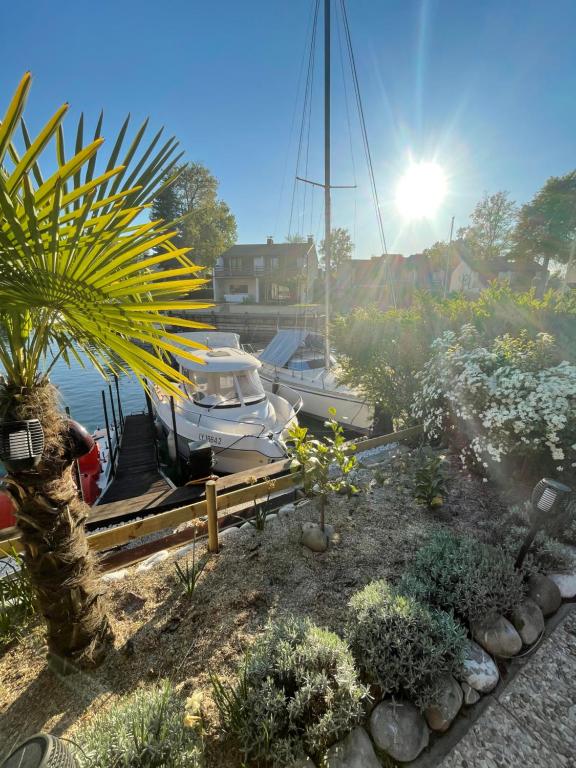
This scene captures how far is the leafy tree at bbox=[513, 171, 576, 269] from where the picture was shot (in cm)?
3139

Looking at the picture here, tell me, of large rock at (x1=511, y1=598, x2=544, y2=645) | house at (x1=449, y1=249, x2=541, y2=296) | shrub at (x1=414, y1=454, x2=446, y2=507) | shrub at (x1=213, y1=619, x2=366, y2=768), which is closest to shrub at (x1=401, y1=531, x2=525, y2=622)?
large rock at (x1=511, y1=598, x2=544, y2=645)

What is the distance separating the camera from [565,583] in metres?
2.79

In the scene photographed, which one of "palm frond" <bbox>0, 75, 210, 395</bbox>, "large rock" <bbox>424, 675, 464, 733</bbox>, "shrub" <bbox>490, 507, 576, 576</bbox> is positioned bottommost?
"large rock" <bbox>424, 675, 464, 733</bbox>

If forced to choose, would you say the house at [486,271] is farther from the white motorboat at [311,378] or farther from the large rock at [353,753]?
the large rock at [353,753]

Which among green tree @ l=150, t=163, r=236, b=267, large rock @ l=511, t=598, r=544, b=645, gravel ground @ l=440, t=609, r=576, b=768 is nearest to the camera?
gravel ground @ l=440, t=609, r=576, b=768

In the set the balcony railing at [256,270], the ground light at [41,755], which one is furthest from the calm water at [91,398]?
the balcony railing at [256,270]

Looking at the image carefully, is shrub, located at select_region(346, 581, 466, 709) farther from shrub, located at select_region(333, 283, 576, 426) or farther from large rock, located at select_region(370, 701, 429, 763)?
shrub, located at select_region(333, 283, 576, 426)

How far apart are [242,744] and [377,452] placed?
4563mm

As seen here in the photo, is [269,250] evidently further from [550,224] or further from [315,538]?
[315,538]

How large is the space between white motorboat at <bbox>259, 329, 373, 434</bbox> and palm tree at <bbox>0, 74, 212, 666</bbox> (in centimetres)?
673

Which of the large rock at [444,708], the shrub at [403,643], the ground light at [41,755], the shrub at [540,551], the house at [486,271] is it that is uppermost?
the house at [486,271]

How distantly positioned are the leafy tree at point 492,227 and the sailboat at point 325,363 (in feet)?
124

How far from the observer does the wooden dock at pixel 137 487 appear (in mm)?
4016

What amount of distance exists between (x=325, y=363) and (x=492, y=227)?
4036cm
